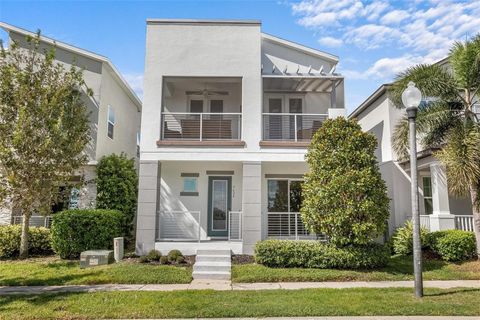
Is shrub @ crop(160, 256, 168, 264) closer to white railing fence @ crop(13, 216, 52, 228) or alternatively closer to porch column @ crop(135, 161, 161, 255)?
porch column @ crop(135, 161, 161, 255)

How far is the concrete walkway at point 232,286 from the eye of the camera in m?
8.91

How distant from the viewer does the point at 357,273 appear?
10.4 meters

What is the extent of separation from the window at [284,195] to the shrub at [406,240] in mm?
4189

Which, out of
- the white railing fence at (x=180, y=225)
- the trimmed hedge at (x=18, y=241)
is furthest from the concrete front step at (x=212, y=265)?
the trimmed hedge at (x=18, y=241)

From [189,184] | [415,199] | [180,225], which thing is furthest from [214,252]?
[415,199]

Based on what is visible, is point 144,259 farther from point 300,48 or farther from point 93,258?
point 300,48

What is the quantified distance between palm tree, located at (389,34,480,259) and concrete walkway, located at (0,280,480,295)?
3.27m

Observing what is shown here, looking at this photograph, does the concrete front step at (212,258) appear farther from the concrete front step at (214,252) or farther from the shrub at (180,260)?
the shrub at (180,260)

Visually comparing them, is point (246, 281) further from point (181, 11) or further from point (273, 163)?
point (181, 11)

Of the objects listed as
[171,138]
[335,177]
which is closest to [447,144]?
[335,177]

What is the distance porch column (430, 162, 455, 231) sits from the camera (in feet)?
42.9

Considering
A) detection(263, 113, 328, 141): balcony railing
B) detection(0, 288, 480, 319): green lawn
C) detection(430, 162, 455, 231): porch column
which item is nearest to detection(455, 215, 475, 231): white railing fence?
detection(430, 162, 455, 231): porch column

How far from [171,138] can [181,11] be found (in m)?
5.49

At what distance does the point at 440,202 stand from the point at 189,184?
10.4m
